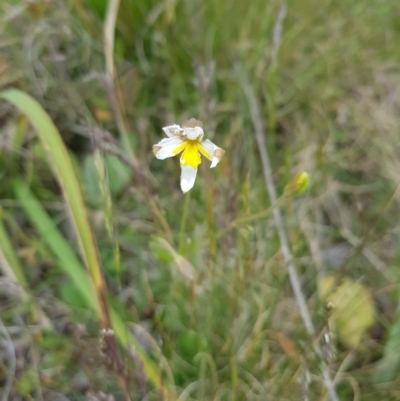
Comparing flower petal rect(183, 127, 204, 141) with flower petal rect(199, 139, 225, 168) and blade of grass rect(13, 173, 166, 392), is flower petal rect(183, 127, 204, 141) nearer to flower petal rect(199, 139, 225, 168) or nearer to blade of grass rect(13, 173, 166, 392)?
flower petal rect(199, 139, 225, 168)

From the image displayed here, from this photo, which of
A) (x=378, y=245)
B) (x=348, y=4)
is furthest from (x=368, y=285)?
(x=348, y=4)

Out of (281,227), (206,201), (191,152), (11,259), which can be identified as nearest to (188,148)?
(191,152)

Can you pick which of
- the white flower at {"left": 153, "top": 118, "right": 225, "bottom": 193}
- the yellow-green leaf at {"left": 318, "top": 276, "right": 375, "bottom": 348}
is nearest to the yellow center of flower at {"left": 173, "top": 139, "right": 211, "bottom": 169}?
the white flower at {"left": 153, "top": 118, "right": 225, "bottom": 193}

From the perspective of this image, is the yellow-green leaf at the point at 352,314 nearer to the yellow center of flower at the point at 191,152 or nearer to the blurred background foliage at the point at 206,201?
the blurred background foliage at the point at 206,201

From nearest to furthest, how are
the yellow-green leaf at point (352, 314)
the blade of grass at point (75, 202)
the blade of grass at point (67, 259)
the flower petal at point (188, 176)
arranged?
the flower petal at point (188, 176)
the blade of grass at point (75, 202)
the blade of grass at point (67, 259)
the yellow-green leaf at point (352, 314)

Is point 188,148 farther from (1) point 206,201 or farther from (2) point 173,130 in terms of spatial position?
(1) point 206,201

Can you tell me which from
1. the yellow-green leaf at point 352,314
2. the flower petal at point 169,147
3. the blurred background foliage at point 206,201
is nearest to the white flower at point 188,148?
the flower petal at point 169,147

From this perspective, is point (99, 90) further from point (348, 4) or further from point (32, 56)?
point (348, 4)

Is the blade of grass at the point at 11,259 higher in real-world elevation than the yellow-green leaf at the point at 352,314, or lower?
→ higher
